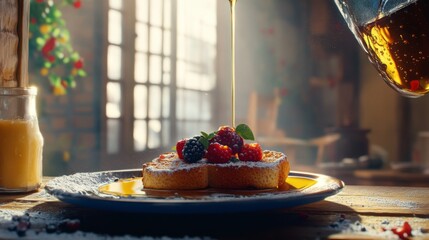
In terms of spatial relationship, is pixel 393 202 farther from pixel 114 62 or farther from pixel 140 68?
pixel 140 68

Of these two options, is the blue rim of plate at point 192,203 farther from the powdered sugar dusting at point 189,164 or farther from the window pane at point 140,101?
the window pane at point 140,101

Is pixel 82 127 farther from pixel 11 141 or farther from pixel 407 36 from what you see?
pixel 407 36

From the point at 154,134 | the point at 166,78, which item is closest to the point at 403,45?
the point at 154,134

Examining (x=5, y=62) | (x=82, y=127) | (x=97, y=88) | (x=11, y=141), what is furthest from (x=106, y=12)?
(x=11, y=141)

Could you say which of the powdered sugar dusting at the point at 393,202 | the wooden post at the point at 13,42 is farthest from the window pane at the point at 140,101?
the powdered sugar dusting at the point at 393,202

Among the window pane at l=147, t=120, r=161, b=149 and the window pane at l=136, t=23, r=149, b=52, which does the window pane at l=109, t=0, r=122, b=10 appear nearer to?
the window pane at l=136, t=23, r=149, b=52
